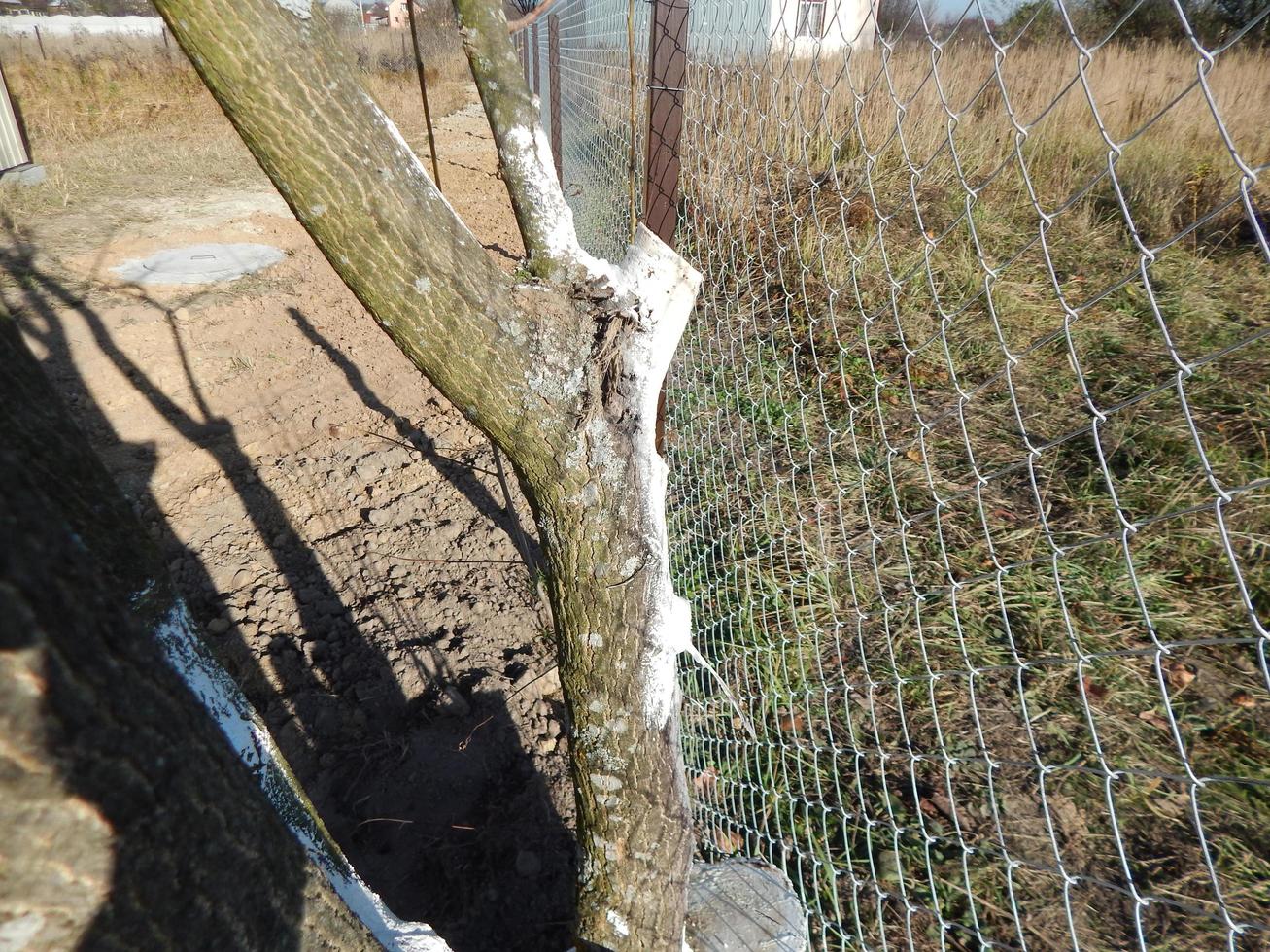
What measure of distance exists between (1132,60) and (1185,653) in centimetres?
186

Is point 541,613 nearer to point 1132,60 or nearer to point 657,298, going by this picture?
point 657,298

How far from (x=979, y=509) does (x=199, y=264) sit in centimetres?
703

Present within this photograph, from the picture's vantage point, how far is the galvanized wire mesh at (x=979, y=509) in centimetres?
160

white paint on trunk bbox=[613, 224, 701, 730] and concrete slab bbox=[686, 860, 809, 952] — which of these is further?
concrete slab bbox=[686, 860, 809, 952]

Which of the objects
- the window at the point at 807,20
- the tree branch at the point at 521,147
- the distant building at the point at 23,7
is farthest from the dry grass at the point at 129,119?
the tree branch at the point at 521,147

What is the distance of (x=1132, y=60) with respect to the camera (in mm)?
2363

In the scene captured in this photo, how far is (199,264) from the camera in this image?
638cm

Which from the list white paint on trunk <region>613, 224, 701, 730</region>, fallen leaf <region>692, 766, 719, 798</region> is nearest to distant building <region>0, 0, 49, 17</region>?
white paint on trunk <region>613, 224, 701, 730</region>

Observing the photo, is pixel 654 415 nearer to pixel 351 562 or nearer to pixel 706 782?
pixel 706 782

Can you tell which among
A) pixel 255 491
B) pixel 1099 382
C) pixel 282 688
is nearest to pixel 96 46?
pixel 255 491

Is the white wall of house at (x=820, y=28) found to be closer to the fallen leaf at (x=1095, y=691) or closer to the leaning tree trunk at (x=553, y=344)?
the leaning tree trunk at (x=553, y=344)

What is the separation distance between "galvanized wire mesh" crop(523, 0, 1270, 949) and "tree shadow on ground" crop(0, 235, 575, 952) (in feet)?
1.70

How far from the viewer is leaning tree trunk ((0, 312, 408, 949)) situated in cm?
50

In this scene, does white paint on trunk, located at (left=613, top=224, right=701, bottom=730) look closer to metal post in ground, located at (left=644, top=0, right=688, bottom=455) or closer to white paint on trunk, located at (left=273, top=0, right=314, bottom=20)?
white paint on trunk, located at (left=273, top=0, right=314, bottom=20)
